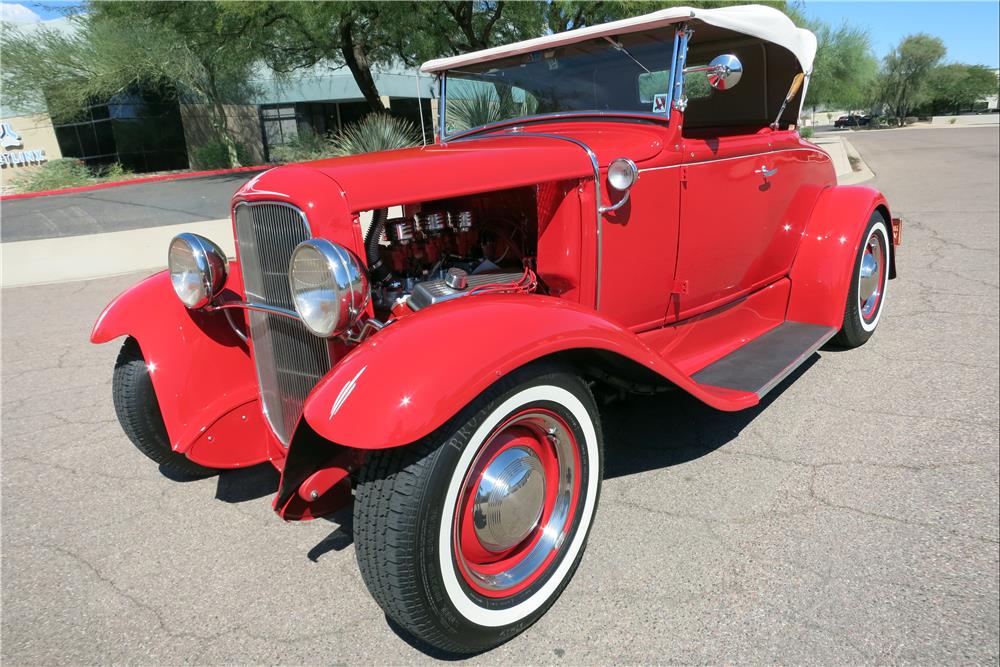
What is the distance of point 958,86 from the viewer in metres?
60.1

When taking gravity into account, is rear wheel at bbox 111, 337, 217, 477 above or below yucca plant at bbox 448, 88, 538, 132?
below

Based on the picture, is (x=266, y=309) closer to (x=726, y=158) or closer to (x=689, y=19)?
(x=689, y=19)

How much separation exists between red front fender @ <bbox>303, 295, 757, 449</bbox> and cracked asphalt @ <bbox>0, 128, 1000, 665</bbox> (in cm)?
80

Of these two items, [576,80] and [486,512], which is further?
[576,80]

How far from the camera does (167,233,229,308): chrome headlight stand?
2439 millimetres

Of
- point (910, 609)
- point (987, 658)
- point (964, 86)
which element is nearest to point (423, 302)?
point (910, 609)

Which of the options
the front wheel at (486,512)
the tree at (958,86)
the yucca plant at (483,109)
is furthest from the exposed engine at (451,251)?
the tree at (958,86)

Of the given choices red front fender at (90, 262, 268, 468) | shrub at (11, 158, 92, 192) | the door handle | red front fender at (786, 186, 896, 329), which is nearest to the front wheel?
red front fender at (90, 262, 268, 468)

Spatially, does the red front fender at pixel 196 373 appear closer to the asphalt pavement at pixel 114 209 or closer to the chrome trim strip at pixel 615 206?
the chrome trim strip at pixel 615 206

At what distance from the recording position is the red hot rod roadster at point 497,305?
1.71m

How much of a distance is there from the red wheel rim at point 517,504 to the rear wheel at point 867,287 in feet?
8.27

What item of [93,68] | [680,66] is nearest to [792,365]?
[680,66]

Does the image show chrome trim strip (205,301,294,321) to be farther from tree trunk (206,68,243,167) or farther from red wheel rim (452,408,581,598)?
tree trunk (206,68,243,167)

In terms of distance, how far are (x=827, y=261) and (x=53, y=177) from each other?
22.4m
